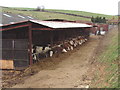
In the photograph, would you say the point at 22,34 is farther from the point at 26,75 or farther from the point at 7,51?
the point at 26,75

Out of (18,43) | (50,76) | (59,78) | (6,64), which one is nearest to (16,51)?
(18,43)

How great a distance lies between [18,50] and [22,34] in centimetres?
159

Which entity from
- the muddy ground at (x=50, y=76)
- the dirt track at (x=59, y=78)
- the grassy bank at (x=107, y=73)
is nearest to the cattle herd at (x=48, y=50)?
the muddy ground at (x=50, y=76)

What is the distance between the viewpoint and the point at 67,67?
13266 millimetres

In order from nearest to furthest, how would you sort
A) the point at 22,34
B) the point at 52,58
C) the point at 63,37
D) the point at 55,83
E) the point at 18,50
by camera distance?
the point at 55,83 → the point at 18,50 → the point at 22,34 → the point at 52,58 → the point at 63,37

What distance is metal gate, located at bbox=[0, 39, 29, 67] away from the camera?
12828 millimetres

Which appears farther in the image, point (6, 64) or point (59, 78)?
point (6, 64)

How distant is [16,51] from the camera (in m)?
12.9

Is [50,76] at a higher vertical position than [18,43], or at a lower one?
lower

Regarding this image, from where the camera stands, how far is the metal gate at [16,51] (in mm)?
12828

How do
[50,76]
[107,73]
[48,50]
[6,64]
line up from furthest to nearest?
[48,50], [6,64], [50,76], [107,73]

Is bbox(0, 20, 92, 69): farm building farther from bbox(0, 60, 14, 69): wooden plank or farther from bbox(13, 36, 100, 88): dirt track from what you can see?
bbox(13, 36, 100, 88): dirt track

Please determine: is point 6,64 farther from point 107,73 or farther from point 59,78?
point 107,73

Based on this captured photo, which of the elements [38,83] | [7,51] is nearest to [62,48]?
[7,51]
